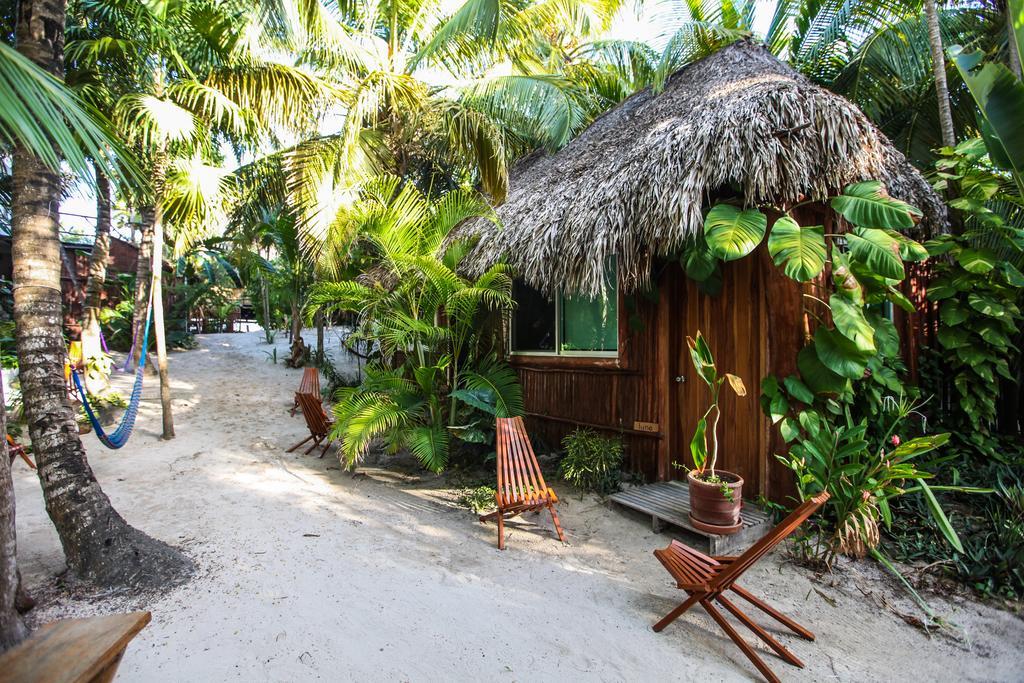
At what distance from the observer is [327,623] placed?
253 centimetres

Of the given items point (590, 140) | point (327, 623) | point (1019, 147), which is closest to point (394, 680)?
point (327, 623)

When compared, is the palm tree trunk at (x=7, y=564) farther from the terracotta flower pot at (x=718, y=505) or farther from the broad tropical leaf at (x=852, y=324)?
the broad tropical leaf at (x=852, y=324)

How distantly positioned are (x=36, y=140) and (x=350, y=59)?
282 inches

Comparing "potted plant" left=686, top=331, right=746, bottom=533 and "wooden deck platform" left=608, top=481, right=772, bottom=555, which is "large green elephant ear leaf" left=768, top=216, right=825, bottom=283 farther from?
"wooden deck platform" left=608, top=481, right=772, bottom=555

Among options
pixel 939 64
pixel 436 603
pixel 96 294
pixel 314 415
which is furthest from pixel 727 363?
pixel 96 294

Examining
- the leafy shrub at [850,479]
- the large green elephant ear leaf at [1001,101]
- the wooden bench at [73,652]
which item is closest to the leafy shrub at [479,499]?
the leafy shrub at [850,479]

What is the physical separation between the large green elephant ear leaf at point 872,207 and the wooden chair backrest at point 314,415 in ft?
17.6

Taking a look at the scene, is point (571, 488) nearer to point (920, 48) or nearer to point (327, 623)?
point (327, 623)

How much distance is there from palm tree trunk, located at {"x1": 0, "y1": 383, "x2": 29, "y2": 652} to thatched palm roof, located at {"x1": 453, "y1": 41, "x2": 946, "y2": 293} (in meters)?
3.63

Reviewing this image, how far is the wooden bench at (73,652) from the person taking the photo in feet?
4.86

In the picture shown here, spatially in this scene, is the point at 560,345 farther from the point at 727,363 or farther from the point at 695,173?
the point at 695,173

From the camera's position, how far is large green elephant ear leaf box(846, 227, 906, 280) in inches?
127

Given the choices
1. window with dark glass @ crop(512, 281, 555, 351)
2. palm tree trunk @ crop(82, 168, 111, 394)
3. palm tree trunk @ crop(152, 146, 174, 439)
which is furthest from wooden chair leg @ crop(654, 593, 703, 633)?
palm tree trunk @ crop(82, 168, 111, 394)

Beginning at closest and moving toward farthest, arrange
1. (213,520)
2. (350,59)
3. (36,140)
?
(36,140), (213,520), (350,59)
